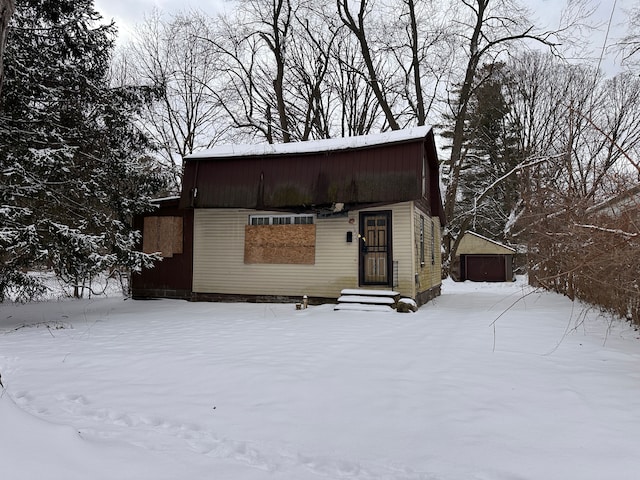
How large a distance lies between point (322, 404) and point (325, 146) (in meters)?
8.79

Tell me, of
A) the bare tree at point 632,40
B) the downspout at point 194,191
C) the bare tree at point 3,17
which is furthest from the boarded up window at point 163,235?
the bare tree at point 632,40

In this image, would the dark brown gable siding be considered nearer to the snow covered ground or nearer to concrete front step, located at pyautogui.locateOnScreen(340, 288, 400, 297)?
concrete front step, located at pyautogui.locateOnScreen(340, 288, 400, 297)

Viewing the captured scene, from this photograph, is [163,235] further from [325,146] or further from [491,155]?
[491,155]

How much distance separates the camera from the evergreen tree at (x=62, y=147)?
835cm

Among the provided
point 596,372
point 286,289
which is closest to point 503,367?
point 596,372

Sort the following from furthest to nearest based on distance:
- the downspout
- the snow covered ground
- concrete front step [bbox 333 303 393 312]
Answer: the downspout
concrete front step [bbox 333 303 393 312]
the snow covered ground

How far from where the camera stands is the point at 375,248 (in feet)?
37.1

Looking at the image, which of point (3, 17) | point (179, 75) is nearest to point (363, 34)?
point (179, 75)

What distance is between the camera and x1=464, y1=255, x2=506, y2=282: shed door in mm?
28080

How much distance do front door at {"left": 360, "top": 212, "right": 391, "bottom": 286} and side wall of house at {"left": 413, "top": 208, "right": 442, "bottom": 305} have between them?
0.77m

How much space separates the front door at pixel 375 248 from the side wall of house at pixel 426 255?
77cm

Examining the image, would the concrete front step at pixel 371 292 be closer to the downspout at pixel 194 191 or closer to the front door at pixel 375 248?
the front door at pixel 375 248

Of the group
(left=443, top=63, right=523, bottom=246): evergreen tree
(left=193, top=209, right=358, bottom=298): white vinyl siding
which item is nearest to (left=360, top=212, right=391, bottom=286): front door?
(left=193, top=209, right=358, bottom=298): white vinyl siding

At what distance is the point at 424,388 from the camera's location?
4.19 metres
